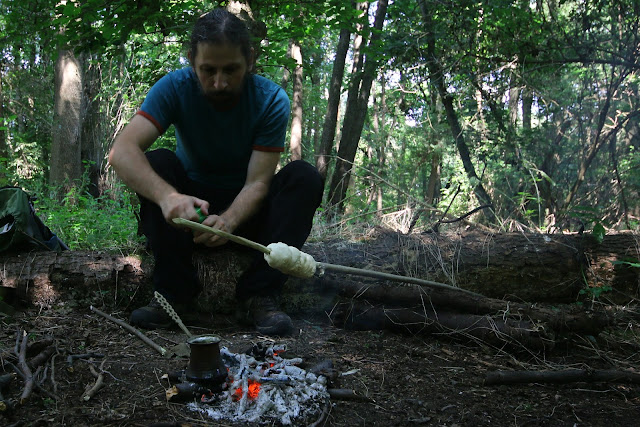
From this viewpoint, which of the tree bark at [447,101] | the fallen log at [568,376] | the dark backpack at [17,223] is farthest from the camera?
the tree bark at [447,101]

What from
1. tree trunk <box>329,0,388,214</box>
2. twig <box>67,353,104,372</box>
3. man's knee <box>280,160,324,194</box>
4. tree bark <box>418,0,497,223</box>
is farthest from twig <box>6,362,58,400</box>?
tree trunk <box>329,0,388,214</box>

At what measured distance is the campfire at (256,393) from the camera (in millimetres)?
1468

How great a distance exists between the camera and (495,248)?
304cm

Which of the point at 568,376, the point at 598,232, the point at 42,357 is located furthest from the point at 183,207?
the point at 598,232

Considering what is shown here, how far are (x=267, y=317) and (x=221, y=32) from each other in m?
1.50

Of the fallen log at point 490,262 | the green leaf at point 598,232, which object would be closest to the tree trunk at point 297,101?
the fallen log at point 490,262

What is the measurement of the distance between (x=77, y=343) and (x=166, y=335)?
0.42m

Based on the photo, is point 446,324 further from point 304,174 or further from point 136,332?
point 136,332

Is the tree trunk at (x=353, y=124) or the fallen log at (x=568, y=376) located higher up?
the tree trunk at (x=353, y=124)

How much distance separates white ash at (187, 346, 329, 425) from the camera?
1.46 metres

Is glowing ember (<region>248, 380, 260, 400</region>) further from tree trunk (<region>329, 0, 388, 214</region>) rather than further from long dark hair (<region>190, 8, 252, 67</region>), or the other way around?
tree trunk (<region>329, 0, 388, 214</region>)

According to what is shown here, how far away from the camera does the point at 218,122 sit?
→ 252 centimetres

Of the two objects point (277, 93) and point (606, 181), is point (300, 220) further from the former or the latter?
point (606, 181)

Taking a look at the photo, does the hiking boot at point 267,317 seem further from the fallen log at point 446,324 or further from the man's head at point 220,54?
the man's head at point 220,54
